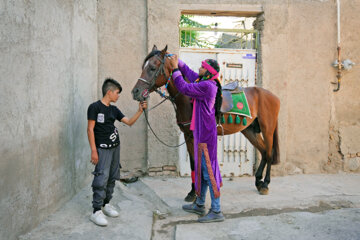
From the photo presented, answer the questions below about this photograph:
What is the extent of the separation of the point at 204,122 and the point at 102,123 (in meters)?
1.15

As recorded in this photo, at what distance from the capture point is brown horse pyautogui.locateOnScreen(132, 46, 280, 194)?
149 inches

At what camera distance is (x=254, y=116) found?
4.90 metres

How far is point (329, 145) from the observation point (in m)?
6.12

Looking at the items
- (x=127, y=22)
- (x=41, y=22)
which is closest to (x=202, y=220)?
(x=41, y=22)

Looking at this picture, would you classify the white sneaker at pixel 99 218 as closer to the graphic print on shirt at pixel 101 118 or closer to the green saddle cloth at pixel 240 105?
the graphic print on shirt at pixel 101 118

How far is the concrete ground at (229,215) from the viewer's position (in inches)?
127

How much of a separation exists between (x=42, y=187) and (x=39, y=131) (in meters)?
0.60

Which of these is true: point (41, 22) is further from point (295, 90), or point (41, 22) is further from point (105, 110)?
point (295, 90)

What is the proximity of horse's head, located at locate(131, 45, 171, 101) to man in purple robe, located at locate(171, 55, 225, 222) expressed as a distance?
0.21 meters

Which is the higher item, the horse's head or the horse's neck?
the horse's head

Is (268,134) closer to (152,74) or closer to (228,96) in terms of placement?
(228,96)

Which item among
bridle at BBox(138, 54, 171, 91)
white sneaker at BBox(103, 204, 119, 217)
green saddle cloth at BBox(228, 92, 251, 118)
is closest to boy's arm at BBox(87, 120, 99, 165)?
white sneaker at BBox(103, 204, 119, 217)

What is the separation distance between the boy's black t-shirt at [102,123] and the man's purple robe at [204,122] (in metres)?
0.84

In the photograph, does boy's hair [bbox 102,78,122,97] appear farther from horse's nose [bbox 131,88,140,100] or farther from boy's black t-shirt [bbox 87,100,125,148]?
horse's nose [bbox 131,88,140,100]
